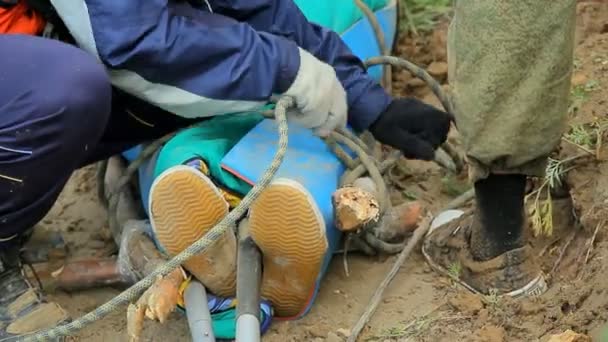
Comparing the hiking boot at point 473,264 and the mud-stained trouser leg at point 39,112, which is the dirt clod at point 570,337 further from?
the mud-stained trouser leg at point 39,112

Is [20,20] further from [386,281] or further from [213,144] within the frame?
[386,281]

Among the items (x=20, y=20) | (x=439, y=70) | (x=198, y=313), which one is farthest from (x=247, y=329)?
(x=439, y=70)

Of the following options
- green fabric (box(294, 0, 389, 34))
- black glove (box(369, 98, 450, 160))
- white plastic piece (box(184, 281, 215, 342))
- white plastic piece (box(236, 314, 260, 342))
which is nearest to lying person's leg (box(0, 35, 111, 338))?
white plastic piece (box(184, 281, 215, 342))

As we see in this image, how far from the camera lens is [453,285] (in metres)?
1.84

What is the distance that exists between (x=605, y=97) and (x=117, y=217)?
952mm

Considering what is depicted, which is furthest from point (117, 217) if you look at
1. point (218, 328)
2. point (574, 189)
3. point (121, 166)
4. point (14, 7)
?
point (574, 189)

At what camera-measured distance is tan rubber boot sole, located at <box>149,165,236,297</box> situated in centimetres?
165

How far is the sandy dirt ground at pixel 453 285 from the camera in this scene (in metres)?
1.65

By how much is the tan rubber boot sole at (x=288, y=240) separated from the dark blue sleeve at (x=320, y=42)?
0.33 m

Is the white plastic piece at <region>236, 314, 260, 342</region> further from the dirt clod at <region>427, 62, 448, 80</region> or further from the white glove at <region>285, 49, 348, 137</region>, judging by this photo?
the dirt clod at <region>427, 62, 448, 80</region>

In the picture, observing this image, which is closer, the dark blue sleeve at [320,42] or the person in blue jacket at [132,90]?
the person in blue jacket at [132,90]

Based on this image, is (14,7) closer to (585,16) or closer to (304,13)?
(304,13)

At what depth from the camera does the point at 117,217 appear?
2.02m

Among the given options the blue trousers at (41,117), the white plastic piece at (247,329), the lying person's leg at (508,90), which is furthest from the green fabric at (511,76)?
the blue trousers at (41,117)
